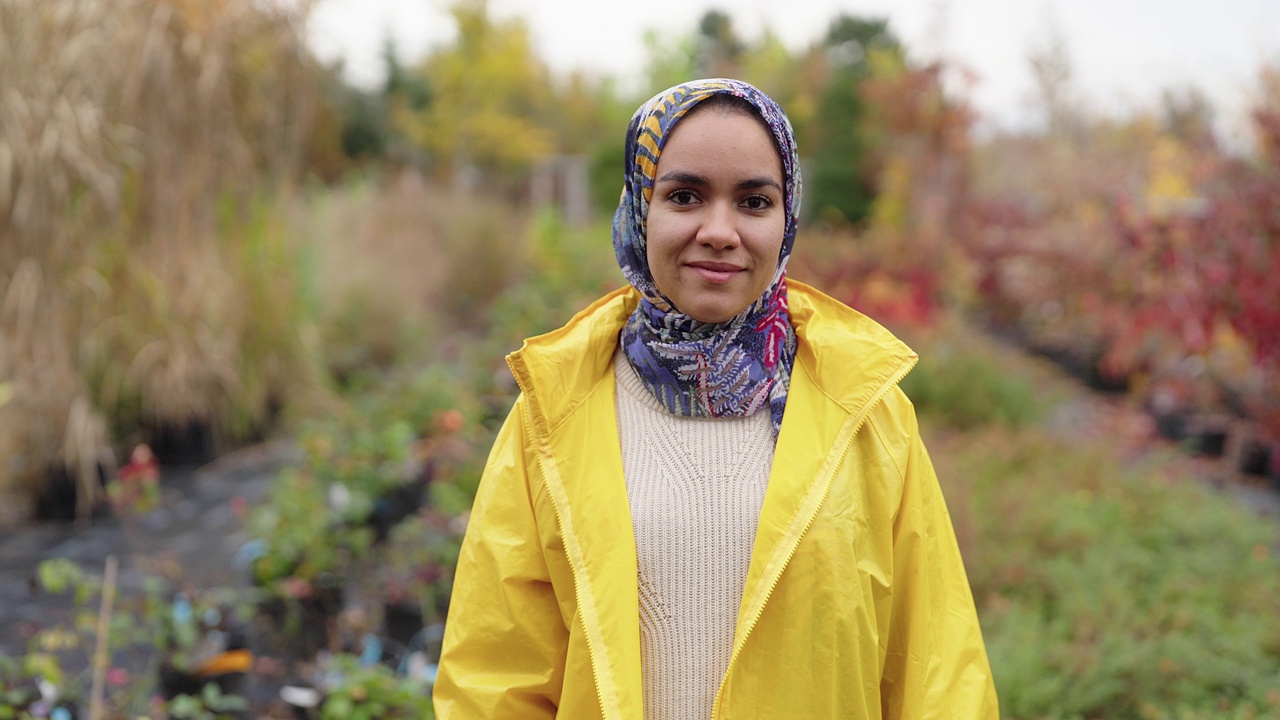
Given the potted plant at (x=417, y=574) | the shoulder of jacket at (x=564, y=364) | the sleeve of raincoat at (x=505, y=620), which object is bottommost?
the potted plant at (x=417, y=574)

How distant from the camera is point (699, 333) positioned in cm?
142

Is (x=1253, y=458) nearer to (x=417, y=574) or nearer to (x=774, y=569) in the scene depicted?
(x=417, y=574)

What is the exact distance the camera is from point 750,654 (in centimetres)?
134

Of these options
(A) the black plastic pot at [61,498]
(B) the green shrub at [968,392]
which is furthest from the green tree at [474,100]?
(A) the black plastic pot at [61,498]

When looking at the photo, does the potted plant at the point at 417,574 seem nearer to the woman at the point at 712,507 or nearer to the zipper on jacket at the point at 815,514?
the woman at the point at 712,507

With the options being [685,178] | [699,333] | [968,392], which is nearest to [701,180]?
[685,178]

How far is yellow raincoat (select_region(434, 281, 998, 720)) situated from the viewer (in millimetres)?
1331

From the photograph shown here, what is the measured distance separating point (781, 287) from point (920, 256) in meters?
11.0

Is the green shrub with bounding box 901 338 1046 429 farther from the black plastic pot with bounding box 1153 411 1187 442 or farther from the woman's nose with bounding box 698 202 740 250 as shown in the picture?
the woman's nose with bounding box 698 202 740 250

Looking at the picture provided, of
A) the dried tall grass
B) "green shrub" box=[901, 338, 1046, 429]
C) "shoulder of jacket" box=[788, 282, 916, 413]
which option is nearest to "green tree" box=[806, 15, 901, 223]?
"green shrub" box=[901, 338, 1046, 429]

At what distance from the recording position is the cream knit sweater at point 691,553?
139cm

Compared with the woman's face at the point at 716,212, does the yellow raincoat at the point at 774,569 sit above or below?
below

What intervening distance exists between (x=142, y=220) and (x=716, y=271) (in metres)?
4.37

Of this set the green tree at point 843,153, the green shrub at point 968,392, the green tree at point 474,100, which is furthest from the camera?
the green tree at point 474,100
